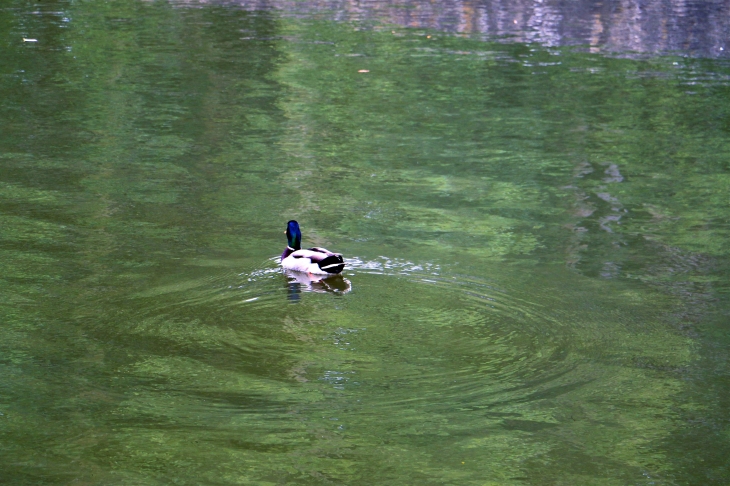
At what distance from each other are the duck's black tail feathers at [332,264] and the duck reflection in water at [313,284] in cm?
10

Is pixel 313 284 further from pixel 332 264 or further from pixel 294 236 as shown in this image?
pixel 294 236

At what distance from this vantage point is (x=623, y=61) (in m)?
22.7

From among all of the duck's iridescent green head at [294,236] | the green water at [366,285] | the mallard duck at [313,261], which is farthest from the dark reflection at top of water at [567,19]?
the mallard duck at [313,261]

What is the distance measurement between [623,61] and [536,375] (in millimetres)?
16159

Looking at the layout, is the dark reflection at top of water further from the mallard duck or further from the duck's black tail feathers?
the duck's black tail feathers

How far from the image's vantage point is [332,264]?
31.3 feet

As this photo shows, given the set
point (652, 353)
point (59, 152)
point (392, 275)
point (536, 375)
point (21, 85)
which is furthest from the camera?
point (21, 85)

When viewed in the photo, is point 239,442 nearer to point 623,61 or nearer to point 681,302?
point 681,302

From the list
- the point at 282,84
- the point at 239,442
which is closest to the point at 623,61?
the point at 282,84

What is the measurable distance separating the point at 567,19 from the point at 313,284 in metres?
21.7

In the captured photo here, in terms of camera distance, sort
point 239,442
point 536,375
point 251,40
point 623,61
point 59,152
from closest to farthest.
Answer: point 239,442, point 536,375, point 59,152, point 623,61, point 251,40

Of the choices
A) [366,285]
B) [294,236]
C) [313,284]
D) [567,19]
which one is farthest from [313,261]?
[567,19]

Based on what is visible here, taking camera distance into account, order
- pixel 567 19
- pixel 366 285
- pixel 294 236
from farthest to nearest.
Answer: pixel 567 19 < pixel 294 236 < pixel 366 285

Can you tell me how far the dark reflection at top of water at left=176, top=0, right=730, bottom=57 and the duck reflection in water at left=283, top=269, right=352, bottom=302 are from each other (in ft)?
53.2
